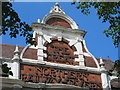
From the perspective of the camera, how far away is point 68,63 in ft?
66.1

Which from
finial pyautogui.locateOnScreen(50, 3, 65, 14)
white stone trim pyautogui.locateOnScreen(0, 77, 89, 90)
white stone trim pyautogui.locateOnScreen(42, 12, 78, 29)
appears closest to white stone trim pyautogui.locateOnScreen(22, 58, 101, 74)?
white stone trim pyautogui.locateOnScreen(0, 77, 89, 90)

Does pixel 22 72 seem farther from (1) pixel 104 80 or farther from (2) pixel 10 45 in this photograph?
(1) pixel 104 80

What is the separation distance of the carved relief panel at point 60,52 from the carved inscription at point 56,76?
0.88 m

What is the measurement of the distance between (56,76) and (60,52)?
2299 mm

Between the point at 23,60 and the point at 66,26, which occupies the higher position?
the point at 66,26

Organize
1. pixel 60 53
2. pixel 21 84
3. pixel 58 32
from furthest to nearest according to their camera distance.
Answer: pixel 58 32 < pixel 60 53 < pixel 21 84

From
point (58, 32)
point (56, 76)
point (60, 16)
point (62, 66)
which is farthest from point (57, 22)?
point (56, 76)

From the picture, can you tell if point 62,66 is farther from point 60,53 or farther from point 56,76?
point 60,53

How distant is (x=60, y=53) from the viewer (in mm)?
20406

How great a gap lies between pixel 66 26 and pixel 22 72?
6.47m

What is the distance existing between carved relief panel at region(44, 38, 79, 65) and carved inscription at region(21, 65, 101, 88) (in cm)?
88

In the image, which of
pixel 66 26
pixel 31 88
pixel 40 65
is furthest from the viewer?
pixel 66 26

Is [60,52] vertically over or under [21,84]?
over

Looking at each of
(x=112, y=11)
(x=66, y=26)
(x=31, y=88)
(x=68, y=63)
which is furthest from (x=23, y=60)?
(x=112, y=11)
